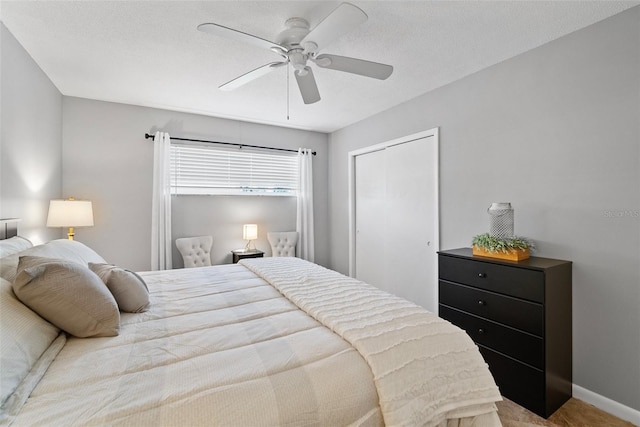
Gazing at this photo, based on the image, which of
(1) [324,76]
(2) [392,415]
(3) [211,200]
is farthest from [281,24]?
(3) [211,200]

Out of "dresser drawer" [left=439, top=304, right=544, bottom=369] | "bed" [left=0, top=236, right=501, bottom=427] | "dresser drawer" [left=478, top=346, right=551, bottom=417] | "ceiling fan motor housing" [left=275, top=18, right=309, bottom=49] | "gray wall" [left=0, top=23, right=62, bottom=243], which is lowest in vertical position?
"dresser drawer" [left=478, top=346, right=551, bottom=417]

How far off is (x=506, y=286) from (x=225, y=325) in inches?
73.0

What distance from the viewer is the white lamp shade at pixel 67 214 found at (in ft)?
9.05

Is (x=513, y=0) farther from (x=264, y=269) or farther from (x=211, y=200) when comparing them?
(x=211, y=200)

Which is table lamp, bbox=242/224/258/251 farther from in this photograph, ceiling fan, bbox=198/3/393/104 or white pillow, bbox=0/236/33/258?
white pillow, bbox=0/236/33/258

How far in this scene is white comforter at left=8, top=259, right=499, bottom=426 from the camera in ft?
2.93

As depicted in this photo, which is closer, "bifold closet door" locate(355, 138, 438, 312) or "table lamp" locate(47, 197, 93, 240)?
"table lamp" locate(47, 197, 93, 240)

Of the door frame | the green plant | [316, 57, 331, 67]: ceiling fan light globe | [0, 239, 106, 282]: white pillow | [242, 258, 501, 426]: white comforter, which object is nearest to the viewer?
[242, 258, 501, 426]: white comforter

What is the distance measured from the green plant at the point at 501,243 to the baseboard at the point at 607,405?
1010mm

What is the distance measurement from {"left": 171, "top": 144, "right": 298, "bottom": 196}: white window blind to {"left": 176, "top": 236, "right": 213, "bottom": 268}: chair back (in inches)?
24.8

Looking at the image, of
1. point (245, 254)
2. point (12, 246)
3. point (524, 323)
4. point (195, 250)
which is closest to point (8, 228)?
point (12, 246)

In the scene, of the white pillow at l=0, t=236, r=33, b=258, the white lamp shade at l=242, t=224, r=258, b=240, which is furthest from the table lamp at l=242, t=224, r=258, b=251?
the white pillow at l=0, t=236, r=33, b=258

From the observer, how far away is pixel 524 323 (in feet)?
6.57

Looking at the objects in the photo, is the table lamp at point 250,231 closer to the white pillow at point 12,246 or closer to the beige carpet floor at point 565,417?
the white pillow at point 12,246
